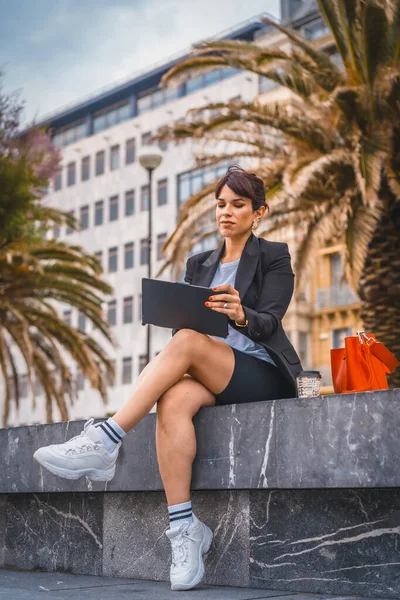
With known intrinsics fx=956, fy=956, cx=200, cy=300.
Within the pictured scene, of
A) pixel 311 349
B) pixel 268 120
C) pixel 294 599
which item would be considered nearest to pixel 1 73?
pixel 268 120

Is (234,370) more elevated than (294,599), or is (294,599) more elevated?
(234,370)

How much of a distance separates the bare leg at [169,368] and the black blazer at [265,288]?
260 millimetres

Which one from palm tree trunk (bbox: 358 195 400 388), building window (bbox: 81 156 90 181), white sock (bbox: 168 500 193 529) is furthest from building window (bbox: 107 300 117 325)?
white sock (bbox: 168 500 193 529)

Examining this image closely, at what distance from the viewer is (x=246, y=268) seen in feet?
15.9

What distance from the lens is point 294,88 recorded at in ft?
44.5

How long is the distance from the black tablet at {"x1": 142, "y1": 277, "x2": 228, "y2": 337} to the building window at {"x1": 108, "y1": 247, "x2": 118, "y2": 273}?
49.0 meters

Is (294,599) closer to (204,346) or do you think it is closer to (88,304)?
(204,346)

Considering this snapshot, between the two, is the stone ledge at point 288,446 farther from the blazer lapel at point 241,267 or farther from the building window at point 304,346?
the building window at point 304,346

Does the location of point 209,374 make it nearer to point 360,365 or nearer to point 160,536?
point 360,365

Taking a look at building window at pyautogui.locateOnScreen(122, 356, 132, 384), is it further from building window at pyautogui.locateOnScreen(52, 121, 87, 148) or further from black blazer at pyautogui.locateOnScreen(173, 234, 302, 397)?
black blazer at pyautogui.locateOnScreen(173, 234, 302, 397)

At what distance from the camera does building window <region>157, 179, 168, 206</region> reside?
166 feet

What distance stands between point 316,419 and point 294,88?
10189 millimetres

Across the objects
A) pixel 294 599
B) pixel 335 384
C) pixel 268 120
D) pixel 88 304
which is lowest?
pixel 294 599

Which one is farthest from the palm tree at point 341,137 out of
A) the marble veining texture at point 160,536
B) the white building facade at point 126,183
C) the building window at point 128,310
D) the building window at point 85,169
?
the building window at point 85,169
